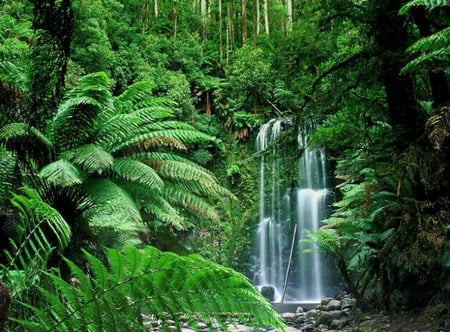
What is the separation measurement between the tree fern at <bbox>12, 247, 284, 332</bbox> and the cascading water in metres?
8.83

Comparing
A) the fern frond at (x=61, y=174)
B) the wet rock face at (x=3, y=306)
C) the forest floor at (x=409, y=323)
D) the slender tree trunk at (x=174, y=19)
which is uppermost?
the slender tree trunk at (x=174, y=19)

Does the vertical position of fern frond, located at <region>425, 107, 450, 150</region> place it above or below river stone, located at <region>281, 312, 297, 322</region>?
above

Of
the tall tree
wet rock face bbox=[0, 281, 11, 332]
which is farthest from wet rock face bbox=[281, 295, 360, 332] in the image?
wet rock face bbox=[0, 281, 11, 332]

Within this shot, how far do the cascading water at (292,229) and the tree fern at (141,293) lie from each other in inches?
348

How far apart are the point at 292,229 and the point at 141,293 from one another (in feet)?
33.9

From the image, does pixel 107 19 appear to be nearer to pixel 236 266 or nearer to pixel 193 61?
pixel 193 61

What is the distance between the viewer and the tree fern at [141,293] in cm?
108

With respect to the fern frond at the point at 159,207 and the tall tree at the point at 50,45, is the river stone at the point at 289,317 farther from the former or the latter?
the tall tree at the point at 50,45

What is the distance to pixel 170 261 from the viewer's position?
3.92 feet

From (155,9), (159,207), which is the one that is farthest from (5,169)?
(155,9)

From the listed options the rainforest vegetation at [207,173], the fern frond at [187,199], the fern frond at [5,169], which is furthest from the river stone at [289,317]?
the fern frond at [5,169]

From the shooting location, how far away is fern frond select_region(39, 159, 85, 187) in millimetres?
4246

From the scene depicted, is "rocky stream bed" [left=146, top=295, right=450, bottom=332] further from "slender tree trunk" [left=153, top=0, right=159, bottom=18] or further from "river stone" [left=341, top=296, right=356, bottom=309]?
"slender tree trunk" [left=153, top=0, right=159, bottom=18]

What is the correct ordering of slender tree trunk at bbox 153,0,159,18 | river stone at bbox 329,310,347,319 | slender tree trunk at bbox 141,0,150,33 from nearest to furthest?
river stone at bbox 329,310,347,319
slender tree trunk at bbox 141,0,150,33
slender tree trunk at bbox 153,0,159,18
